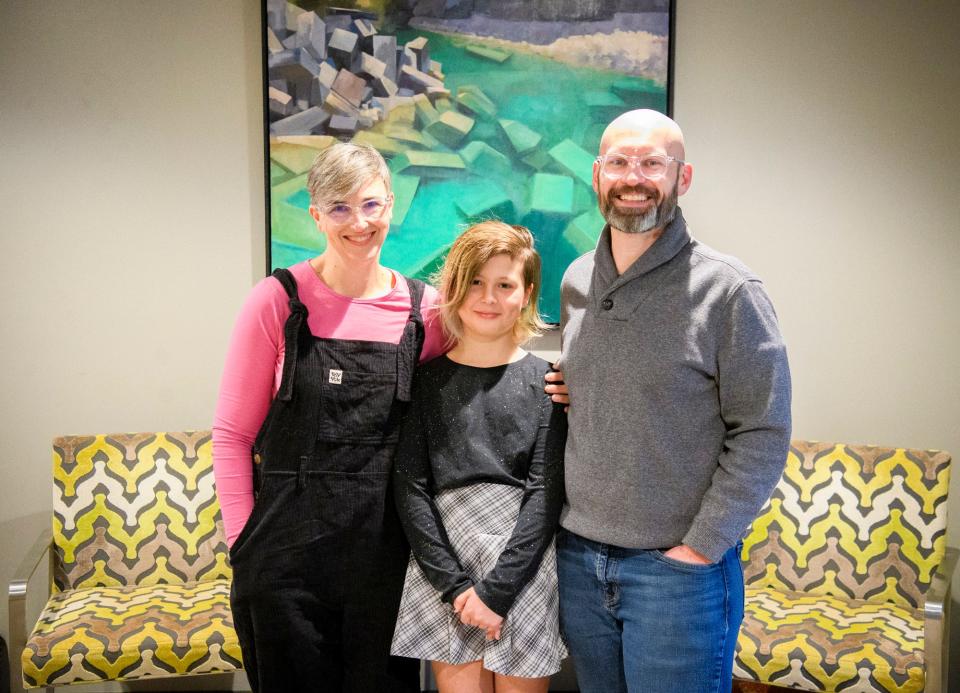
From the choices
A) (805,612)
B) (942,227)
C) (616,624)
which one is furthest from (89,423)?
(942,227)

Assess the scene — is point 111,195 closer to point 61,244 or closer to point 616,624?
point 61,244

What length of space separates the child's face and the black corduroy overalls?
20 cm

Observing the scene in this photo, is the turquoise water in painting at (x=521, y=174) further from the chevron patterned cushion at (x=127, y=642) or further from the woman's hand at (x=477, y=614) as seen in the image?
the woman's hand at (x=477, y=614)

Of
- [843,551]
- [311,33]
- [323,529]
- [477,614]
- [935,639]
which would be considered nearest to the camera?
[477,614]

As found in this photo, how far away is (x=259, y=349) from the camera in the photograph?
189 centimetres

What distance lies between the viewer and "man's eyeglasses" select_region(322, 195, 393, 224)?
1893 mm

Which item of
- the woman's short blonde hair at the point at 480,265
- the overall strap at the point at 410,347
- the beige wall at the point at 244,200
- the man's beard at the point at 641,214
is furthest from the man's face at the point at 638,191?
the beige wall at the point at 244,200

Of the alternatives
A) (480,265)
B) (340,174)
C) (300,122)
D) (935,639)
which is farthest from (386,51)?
(935,639)

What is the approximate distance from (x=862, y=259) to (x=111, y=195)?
2.64 meters

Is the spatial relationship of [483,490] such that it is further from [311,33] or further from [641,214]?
[311,33]

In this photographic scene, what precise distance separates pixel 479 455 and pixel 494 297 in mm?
351

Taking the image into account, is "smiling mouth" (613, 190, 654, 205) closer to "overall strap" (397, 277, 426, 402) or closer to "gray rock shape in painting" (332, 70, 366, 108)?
"overall strap" (397, 277, 426, 402)

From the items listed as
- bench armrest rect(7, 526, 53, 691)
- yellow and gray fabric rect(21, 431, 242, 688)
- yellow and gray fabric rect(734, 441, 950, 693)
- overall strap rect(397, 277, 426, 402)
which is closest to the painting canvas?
yellow and gray fabric rect(21, 431, 242, 688)

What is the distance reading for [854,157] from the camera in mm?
2990
